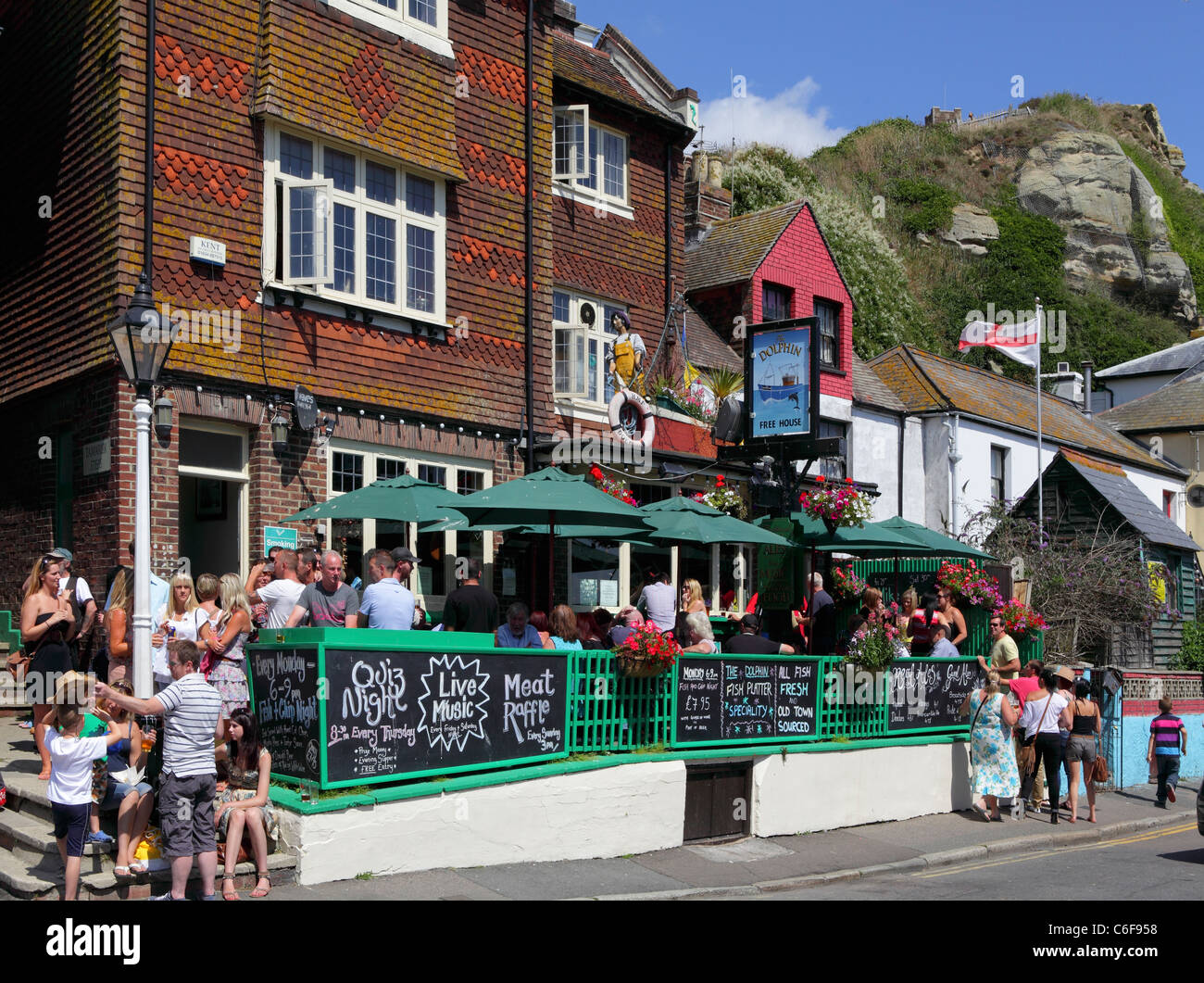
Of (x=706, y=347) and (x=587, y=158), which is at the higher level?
(x=587, y=158)

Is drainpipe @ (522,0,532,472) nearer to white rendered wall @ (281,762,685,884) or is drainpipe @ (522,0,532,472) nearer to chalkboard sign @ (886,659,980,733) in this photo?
chalkboard sign @ (886,659,980,733)

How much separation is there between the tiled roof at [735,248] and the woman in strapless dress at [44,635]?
16.5m

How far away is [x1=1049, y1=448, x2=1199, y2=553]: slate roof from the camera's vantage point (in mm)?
25188

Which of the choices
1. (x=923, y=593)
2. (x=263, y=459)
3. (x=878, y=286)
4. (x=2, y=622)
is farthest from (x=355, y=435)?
(x=878, y=286)

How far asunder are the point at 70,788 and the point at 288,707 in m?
1.80

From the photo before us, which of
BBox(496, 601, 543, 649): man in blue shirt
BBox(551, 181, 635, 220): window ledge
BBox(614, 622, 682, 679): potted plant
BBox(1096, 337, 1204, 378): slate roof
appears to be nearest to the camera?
BBox(496, 601, 543, 649): man in blue shirt

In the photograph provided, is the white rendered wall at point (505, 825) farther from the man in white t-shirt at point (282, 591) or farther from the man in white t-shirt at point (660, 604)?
the man in white t-shirt at point (660, 604)

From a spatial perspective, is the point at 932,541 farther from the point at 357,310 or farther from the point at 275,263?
the point at 275,263

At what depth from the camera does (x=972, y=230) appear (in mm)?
62844

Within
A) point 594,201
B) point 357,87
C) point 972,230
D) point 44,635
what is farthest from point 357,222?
point 972,230

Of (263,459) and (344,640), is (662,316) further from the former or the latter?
(344,640)

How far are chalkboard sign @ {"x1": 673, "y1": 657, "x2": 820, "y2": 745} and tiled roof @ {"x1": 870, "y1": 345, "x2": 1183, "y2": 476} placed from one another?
1799 cm

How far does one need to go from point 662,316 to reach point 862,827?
972 cm

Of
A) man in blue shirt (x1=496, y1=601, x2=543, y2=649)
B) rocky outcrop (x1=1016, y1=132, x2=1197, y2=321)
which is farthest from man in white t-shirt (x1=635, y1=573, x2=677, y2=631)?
rocky outcrop (x1=1016, y1=132, x2=1197, y2=321)
